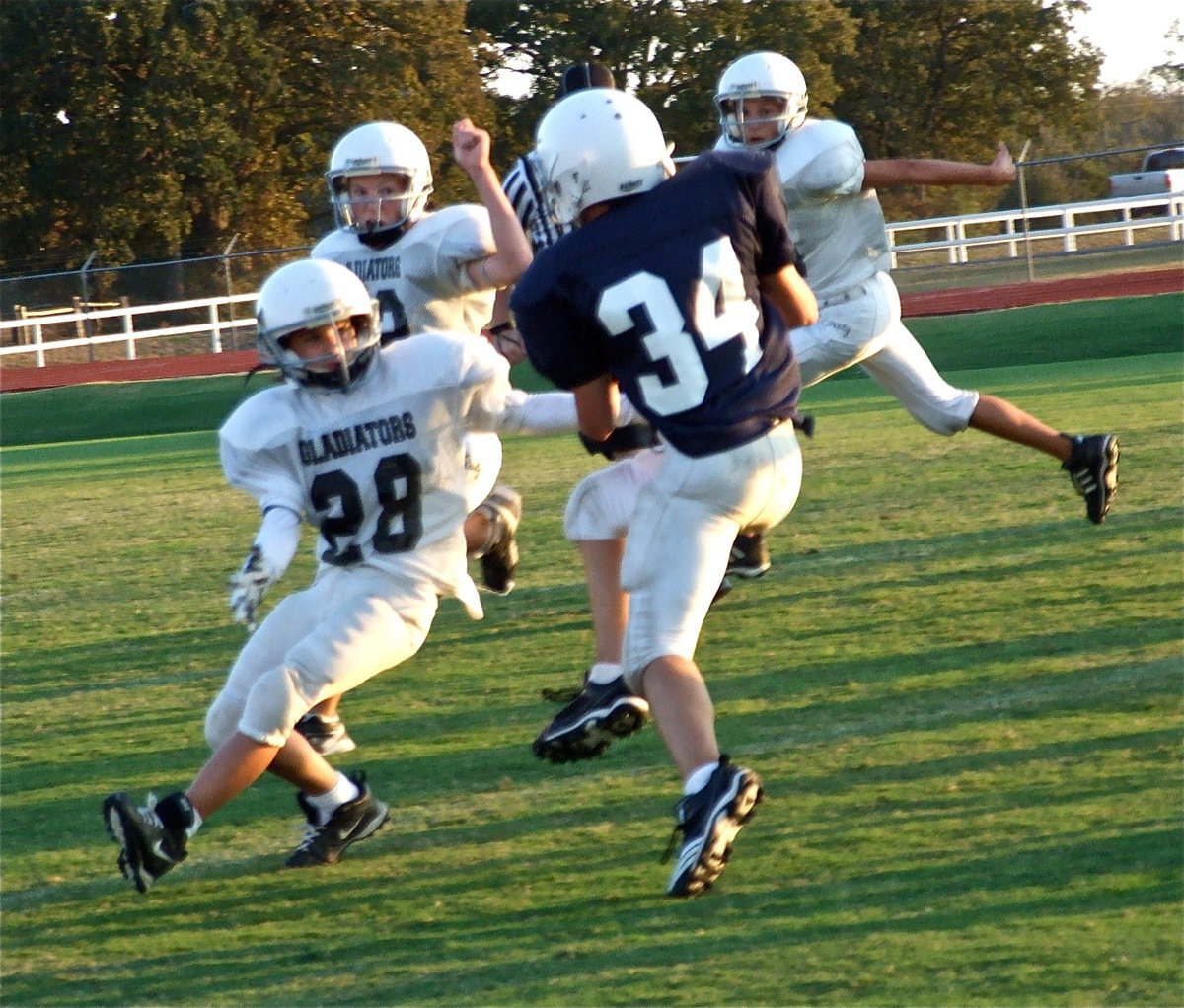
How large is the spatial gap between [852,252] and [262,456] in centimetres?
278

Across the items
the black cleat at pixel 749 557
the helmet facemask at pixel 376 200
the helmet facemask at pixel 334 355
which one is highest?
the helmet facemask at pixel 376 200

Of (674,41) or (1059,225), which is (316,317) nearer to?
(1059,225)

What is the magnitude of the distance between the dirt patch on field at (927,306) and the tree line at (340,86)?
10.7m

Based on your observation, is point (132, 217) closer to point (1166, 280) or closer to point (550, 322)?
point (1166, 280)

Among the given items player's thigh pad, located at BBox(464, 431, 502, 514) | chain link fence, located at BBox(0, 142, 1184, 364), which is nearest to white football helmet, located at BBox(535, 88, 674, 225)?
player's thigh pad, located at BBox(464, 431, 502, 514)

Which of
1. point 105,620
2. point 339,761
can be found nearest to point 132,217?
point 105,620

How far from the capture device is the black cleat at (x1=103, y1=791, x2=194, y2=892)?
11.2 ft

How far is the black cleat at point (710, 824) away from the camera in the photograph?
121 inches

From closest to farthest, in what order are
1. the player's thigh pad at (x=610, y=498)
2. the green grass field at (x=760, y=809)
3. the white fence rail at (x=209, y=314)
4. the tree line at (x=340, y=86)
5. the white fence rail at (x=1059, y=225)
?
the green grass field at (x=760, y=809) < the player's thigh pad at (x=610, y=498) < the white fence rail at (x=1059, y=225) < the white fence rail at (x=209, y=314) < the tree line at (x=340, y=86)

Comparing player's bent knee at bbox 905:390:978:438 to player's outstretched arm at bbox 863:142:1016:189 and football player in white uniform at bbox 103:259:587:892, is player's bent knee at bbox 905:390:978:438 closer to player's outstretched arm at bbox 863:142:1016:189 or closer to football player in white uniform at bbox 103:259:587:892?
player's outstretched arm at bbox 863:142:1016:189

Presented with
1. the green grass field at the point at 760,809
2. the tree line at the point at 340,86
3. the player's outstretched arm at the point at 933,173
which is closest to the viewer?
the green grass field at the point at 760,809

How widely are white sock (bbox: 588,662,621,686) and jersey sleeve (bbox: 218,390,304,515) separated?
84 cm

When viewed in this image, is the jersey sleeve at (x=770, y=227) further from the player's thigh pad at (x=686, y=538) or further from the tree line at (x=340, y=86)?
the tree line at (x=340, y=86)

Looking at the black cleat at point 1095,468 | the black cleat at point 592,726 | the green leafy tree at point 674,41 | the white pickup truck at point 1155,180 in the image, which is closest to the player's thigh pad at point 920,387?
→ the black cleat at point 1095,468
